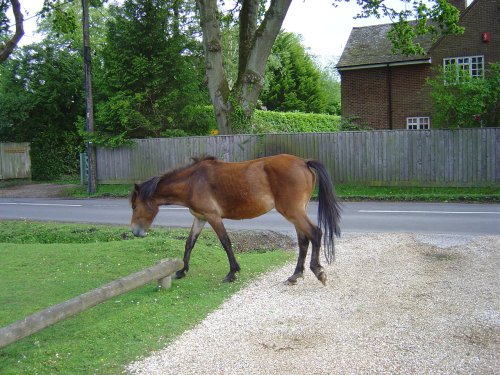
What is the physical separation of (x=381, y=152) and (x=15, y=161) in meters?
21.6

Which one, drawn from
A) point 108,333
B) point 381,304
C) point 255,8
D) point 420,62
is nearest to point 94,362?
point 108,333

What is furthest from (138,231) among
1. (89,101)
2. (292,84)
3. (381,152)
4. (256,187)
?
(292,84)

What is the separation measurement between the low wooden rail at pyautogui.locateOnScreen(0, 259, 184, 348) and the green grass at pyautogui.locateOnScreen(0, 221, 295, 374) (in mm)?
273

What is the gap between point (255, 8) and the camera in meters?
24.4

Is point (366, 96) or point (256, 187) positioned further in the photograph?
point (366, 96)

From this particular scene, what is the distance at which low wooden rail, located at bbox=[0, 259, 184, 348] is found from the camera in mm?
5184

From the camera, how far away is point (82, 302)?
5992 millimetres

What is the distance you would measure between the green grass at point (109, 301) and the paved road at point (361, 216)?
2.86 meters

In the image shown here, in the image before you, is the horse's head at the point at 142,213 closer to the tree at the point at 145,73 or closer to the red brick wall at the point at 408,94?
the tree at the point at 145,73

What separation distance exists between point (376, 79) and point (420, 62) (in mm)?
2694

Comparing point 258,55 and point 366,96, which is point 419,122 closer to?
point 366,96

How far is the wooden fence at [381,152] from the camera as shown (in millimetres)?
21047

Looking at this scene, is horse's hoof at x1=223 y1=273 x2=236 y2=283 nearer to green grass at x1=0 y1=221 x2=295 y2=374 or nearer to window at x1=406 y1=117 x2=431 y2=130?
green grass at x1=0 y1=221 x2=295 y2=374

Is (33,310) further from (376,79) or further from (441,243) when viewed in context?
(376,79)
